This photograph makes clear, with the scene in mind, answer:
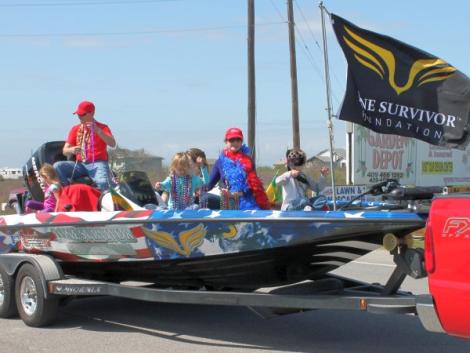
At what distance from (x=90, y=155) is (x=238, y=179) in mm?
2066

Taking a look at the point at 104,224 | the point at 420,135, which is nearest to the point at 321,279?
the point at 420,135

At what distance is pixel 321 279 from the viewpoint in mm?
6750

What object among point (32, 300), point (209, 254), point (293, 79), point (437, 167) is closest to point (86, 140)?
point (32, 300)

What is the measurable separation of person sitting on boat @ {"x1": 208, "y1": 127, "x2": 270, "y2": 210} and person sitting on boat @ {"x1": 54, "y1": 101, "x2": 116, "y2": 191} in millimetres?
1657

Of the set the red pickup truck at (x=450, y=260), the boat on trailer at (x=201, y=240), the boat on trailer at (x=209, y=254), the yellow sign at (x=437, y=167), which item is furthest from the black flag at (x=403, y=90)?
the yellow sign at (x=437, y=167)

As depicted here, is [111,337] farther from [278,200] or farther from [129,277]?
[278,200]

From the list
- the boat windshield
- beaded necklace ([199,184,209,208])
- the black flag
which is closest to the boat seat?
the boat windshield

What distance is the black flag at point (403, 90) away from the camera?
6.35 meters

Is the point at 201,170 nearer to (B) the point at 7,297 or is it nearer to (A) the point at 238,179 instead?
(A) the point at 238,179

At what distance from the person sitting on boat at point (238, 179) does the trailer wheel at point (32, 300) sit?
6.51 ft

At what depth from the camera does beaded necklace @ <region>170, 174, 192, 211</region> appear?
755 cm

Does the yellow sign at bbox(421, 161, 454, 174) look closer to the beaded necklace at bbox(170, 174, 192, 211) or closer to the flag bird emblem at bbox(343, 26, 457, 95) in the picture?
the beaded necklace at bbox(170, 174, 192, 211)

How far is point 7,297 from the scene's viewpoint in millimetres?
7992

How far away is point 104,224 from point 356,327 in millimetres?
2610
